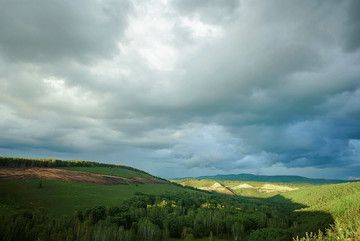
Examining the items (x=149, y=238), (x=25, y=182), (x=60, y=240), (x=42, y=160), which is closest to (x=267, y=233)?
(x=149, y=238)

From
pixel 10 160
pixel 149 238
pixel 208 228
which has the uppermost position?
pixel 10 160

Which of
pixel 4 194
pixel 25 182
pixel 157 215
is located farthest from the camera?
pixel 25 182

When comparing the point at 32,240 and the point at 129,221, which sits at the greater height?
the point at 32,240

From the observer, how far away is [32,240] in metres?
23.9

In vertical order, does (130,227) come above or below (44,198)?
below

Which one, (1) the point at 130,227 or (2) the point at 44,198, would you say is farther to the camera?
(2) the point at 44,198

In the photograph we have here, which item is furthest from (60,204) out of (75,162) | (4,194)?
(75,162)

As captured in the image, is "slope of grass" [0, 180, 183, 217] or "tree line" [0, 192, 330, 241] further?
"slope of grass" [0, 180, 183, 217]

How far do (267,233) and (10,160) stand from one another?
6042 inches

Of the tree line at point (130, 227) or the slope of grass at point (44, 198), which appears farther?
the slope of grass at point (44, 198)

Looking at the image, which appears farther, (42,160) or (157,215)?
(42,160)

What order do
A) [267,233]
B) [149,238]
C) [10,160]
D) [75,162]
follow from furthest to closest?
[75,162] < [10,160] < [267,233] < [149,238]

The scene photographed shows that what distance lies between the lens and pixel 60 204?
6312 cm

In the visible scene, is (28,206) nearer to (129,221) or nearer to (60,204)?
(60,204)
